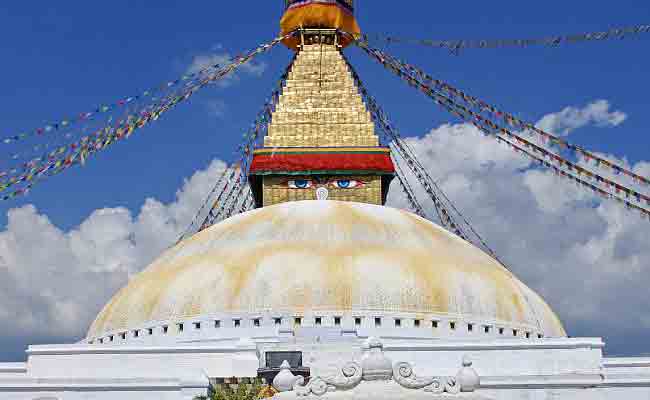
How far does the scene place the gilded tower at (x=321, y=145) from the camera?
101 feet

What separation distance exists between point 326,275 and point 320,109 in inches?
399

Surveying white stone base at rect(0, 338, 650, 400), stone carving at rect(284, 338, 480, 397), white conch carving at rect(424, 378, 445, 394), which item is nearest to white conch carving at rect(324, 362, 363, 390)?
stone carving at rect(284, 338, 480, 397)

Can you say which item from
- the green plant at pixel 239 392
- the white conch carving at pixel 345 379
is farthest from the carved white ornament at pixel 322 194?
the white conch carving at pixel 345 379

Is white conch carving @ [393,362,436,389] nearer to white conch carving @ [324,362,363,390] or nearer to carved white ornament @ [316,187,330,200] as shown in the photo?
white conch carving @ [324,362,363,390]

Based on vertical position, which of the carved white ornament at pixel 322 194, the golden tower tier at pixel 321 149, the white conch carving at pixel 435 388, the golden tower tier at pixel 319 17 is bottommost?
the white conch carving at pixel 435 388

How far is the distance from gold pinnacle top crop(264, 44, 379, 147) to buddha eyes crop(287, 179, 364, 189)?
3.82 ft

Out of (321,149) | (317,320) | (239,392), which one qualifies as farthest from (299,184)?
(239,392)

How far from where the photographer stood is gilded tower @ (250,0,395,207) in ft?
101

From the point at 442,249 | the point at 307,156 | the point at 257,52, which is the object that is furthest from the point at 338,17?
the point at 442,249

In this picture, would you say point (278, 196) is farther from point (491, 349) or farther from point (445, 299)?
point (491, 349)

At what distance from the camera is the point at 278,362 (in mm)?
19656

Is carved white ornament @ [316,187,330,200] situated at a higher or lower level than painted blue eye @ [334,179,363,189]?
lower

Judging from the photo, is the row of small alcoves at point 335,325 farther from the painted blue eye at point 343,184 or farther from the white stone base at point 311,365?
the painted blue eye at point 343,184

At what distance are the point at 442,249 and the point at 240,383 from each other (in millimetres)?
9046
